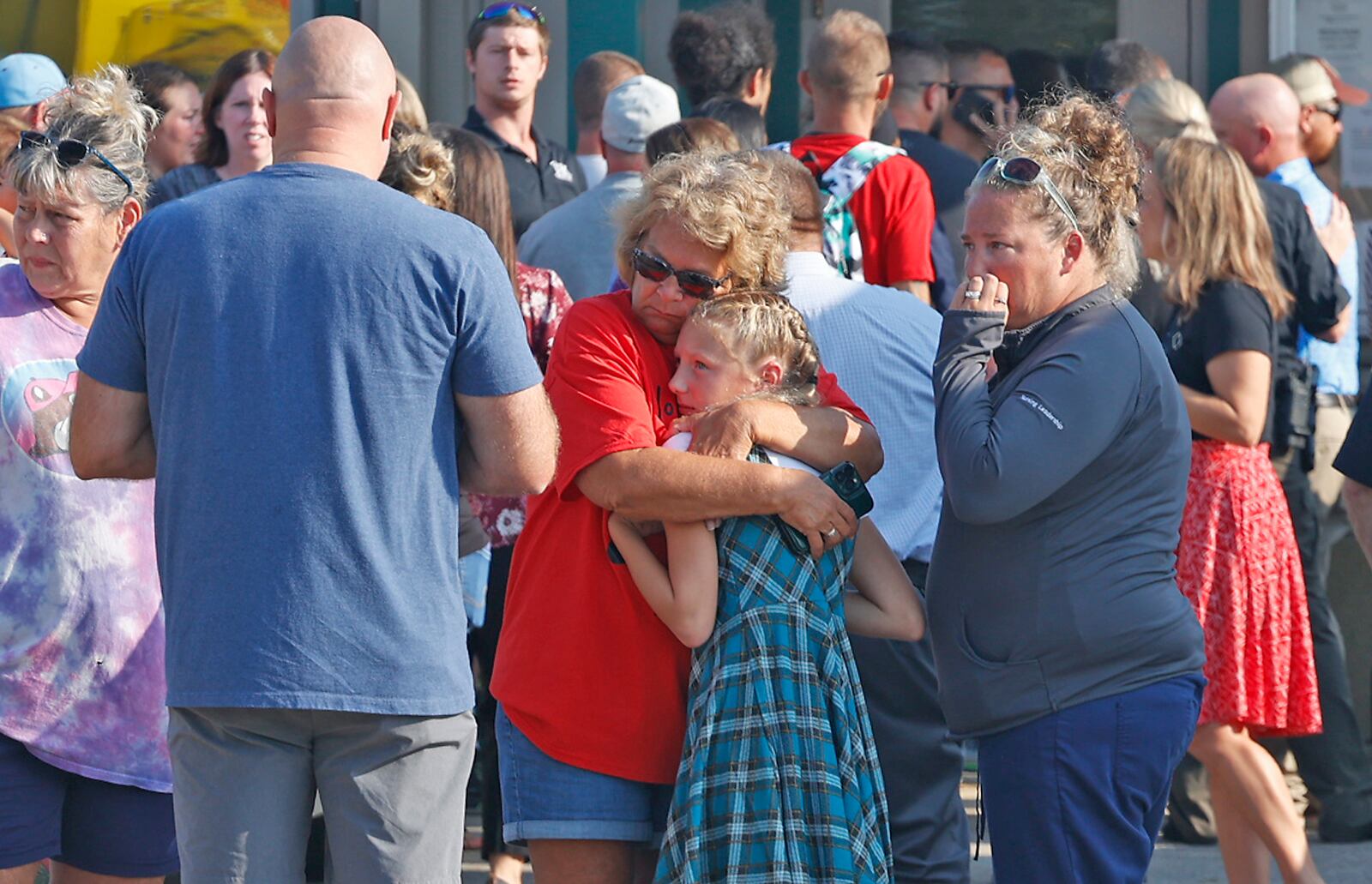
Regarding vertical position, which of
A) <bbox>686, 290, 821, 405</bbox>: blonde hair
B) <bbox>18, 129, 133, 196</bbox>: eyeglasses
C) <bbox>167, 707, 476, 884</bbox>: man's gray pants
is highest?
<bbox>18, 129, 133, 196</bbox>: eyeglasses

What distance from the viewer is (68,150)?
354cm

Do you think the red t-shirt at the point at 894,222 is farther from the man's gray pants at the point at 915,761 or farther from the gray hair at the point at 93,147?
the gray hair at the point at 93,147

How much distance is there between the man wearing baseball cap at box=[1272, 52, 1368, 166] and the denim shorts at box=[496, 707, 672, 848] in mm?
4440

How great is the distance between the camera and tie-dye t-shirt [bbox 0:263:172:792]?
11.0 ft

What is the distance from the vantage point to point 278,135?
3006 mm

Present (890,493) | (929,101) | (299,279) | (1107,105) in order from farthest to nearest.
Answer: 1. (929,101)
2. (890,493)
3. (1107,105)
4. (299,279)

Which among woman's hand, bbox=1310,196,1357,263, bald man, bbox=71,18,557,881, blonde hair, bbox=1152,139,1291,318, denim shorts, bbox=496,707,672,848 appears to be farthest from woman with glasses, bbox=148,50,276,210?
woman's hand, bbox=1310,196,1357,263

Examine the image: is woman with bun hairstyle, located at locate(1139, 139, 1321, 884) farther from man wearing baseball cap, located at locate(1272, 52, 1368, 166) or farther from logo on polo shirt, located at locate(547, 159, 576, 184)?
logo on polo shirt, located at locate(547, 159, 576, 184)

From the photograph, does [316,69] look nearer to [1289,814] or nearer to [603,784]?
[603,784]

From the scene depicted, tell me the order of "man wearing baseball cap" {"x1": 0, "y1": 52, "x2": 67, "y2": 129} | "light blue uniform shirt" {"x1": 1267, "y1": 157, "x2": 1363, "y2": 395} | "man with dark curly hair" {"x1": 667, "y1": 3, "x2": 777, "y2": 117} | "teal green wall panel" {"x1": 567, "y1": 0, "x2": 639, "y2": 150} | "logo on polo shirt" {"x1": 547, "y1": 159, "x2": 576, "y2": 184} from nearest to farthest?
"man wearing baseball cap" {"x1": 0, "y1": 52, "x2": 67, "y2": 129} < "light blue uniform shirt" {"x1": 1267, "y1": 157, "x2": 1363, "y2": 395} < "logo on polo shirt" {"x1": 547, "y1": 159, "x2": 576, "y2": 184} < "man with dark curly hair" {"x1": 667, "y1": 3, "x2": 777, "y2": 117} < "teal green wall panel" {"x1": 567, "y1": 0, "x2": 639, "y2": 150}

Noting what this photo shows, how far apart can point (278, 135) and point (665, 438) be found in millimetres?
837

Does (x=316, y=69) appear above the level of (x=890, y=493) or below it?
above

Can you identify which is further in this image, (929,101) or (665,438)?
(929,101)

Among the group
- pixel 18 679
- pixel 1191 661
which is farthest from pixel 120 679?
pixel 1191 661
